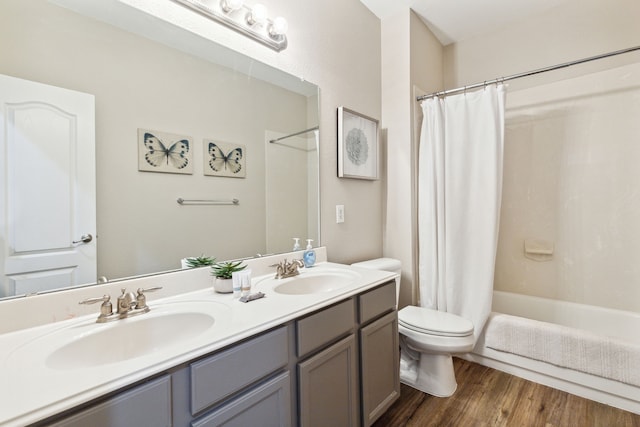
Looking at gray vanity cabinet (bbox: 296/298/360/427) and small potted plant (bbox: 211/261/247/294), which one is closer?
gray vanity cabinet (bbox: 296/298/360/427)

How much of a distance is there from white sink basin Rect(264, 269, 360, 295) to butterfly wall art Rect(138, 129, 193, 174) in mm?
681

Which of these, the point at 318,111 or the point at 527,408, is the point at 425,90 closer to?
the point at 318,111

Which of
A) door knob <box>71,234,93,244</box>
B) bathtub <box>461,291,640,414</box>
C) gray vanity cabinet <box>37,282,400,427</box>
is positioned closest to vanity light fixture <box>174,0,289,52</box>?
door knob <box>71,234,93,244</box>

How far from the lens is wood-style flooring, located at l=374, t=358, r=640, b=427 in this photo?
5.12 feet

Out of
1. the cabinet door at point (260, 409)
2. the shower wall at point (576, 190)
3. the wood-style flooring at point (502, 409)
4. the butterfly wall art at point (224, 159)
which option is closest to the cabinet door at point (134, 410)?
the cabinet door at point (260, 409)

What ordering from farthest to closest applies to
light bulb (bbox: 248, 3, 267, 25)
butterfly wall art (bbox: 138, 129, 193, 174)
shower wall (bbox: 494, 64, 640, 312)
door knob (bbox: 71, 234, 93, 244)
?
shower wall (bbox: 494, 64, 640, 312) → light bulb (bbox: 248, 3, 267, 25) → butterfly wall art (bbox: 138, 129, 193, 174) → door knob (bbox: 71, 234, 93, 244)

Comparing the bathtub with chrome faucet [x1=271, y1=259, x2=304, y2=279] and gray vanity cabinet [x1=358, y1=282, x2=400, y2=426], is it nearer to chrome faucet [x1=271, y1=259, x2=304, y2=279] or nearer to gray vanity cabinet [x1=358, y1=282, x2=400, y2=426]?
gray vanity cabinet [x1=358, y1=282, x2=400, y2=426]

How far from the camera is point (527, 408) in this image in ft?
5.48

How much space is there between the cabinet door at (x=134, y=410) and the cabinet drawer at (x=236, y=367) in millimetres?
67

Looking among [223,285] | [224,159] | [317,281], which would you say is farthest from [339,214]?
[223,285]

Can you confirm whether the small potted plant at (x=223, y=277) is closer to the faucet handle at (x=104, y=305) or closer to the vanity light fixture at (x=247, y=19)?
the faucet handle at (x=104, y=305)

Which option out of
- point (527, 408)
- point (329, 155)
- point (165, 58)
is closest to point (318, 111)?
point (329, 155)

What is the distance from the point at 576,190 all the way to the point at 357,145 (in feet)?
5.79

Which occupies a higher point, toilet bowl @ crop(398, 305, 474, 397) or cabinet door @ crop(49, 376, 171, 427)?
cabinet door @ crop(49, 376, 171, 427)
